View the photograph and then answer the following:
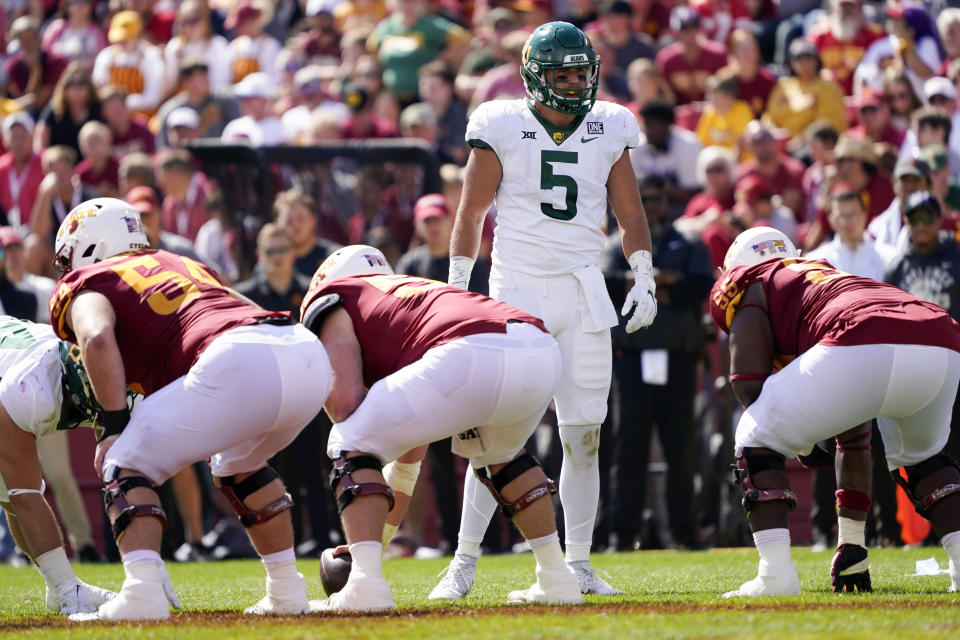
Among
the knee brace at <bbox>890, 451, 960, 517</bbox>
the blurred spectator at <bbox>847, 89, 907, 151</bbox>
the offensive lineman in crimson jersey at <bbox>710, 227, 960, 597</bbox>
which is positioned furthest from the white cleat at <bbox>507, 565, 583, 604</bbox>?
the blurred spectator at <bbox>847, 89, 907, 151</bbox>

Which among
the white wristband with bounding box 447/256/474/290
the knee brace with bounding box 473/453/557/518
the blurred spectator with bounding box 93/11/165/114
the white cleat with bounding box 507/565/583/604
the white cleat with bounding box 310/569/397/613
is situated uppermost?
the blurred spectator with bounding box 93/11/165/114

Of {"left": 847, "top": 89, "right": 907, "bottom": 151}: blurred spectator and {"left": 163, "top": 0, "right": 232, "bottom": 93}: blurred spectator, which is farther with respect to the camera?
{"left": 163, "top": 0, "right": 232, "bottom": 93}: blurred spectator

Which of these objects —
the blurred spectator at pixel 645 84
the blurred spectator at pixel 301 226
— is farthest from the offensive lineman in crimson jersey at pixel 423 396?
the blurred spectator at pixel 645 84

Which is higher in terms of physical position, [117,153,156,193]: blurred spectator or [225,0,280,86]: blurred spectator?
[225,0,280,86]: blurred spectator

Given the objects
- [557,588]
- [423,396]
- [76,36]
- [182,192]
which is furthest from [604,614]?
[76,36]

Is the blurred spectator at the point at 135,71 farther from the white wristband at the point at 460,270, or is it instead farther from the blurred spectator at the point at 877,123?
the white wristband at the point at 460,270

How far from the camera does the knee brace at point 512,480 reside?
5.92 metres

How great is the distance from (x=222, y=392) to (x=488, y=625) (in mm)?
1271

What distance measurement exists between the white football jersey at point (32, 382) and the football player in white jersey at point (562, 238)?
1830 mm

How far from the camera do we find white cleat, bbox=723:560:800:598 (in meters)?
6.27

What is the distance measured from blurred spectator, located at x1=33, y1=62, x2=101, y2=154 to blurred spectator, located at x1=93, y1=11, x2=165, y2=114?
5.02 feet

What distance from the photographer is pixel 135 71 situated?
1611 cm

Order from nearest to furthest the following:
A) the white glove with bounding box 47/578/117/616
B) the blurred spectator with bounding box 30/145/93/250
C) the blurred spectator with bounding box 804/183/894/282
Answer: the white glove with bounding box 47/578/117/616, the blurred spectator with bounding box 804/183/894/282, the blurred spectator with bounding box 30/145/93/250

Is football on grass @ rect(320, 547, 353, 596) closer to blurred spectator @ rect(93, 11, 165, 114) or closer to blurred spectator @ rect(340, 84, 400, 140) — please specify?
blurred spectator @ rect(340, 84, 400, 140)
